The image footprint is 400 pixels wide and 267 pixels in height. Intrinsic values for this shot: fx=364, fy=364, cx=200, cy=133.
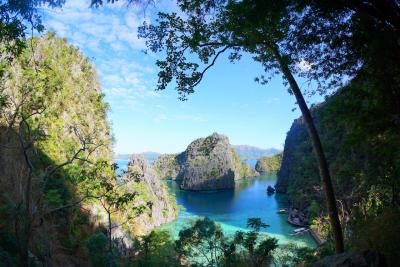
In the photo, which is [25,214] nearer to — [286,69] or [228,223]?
[286,69]

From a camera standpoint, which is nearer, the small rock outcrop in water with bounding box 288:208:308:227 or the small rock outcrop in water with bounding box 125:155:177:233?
the small rock outcrop in water with bounding box 288:208:308:227

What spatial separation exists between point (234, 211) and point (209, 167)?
5314 cm

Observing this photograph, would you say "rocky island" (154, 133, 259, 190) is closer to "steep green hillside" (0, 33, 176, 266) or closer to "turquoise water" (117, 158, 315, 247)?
"turquoise water" (117, 158, 315, 247)

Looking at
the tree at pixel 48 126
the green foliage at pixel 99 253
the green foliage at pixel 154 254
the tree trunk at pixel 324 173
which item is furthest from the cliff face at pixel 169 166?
the tree trunk at pixel 324 173

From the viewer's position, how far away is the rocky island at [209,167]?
411 feet

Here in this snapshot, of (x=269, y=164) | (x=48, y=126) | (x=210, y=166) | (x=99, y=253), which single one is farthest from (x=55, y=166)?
(x=269, y=164)

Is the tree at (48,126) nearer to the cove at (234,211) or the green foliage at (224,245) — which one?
the green foliage at (224,245)

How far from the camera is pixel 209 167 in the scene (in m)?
130

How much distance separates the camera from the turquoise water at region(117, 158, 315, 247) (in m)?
51.8

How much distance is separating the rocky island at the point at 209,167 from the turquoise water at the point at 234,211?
20.6 feet

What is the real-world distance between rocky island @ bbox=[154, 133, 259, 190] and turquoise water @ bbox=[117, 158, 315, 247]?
6.29 m

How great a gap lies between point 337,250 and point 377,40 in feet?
16.7

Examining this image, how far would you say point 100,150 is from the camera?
30.1 m

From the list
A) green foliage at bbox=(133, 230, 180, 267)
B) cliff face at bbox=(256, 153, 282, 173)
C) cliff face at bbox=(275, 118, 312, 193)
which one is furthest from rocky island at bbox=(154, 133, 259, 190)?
green foliage at bbox=(133, 230, 180, 267)
